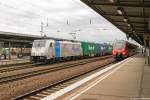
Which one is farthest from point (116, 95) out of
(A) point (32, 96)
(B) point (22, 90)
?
(B) point (22, 90)

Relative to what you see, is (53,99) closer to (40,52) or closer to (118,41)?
(40,52)

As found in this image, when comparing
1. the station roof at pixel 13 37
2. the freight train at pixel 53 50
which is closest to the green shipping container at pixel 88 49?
the freight train at pixel 53 50

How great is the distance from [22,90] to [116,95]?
4.62 meters

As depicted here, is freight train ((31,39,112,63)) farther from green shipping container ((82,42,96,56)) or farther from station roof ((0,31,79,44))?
station roof ((0,31,79,44))

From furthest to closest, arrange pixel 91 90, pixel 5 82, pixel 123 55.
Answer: pixel 123 55 → pixel 5 82 → pixel 91 90

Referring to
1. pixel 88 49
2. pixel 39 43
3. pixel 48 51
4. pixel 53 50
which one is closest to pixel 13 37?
pixel 39 43

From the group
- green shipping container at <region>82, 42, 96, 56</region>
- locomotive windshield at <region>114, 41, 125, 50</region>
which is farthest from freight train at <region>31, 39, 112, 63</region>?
locomotive windshield at <region>114, 41, 125, 50</region>

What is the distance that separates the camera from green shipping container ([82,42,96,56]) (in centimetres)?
5097

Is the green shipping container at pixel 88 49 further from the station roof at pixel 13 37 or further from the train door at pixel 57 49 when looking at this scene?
the train door at pixel 57 49

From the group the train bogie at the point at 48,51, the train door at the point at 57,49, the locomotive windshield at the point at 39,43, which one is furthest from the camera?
the train door at the point at 57,49

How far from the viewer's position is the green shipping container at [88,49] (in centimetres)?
5097

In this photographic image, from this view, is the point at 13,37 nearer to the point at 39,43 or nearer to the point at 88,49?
the point at 39,43

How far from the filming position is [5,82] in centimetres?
1639

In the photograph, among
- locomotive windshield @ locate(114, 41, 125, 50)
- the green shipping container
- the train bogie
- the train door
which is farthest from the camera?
the green shipping container
